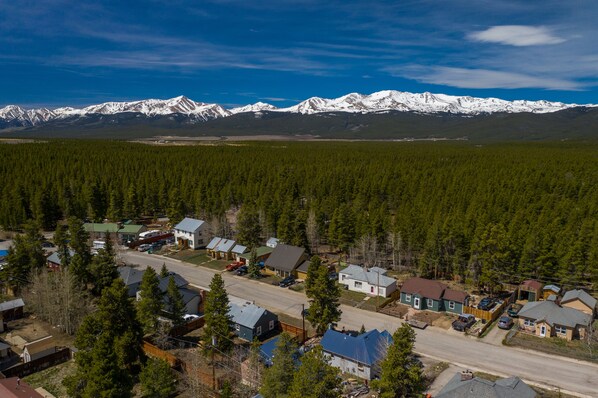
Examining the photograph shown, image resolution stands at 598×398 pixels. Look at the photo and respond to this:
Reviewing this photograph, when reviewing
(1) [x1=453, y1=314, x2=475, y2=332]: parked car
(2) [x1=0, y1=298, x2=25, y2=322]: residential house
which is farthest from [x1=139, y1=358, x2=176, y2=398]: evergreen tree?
(1) [x1=453, y1=314, x2=475, y2=332]: parked car

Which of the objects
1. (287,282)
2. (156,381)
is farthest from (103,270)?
(156,381)

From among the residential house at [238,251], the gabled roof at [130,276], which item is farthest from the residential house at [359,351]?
the residential house at [238,251]

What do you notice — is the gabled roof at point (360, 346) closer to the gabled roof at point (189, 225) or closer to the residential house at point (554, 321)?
the residential house at point (554, 321)

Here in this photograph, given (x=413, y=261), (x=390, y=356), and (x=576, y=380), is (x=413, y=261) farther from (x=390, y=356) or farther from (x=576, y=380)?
(x=390, y=356)

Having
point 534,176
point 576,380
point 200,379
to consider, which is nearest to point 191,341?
point 200,379

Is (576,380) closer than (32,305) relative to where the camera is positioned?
Yes

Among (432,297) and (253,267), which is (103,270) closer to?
(253,267)

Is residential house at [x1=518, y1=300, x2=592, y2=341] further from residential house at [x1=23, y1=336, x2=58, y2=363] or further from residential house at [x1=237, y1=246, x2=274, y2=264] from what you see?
residential house at [x1=23, y1=336, x2=58, y2=363]
